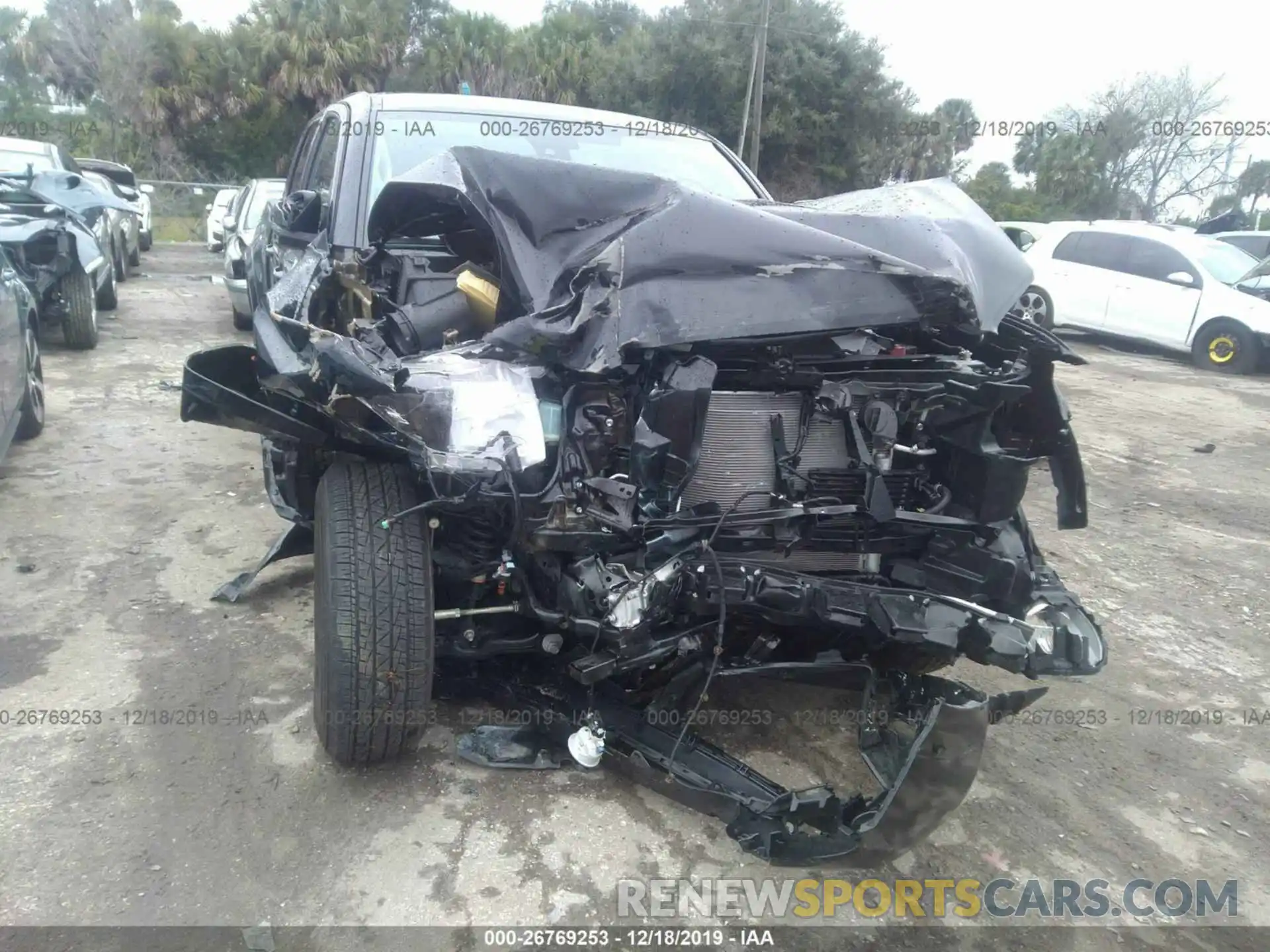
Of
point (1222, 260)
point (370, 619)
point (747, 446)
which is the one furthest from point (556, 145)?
point (1222, 260)

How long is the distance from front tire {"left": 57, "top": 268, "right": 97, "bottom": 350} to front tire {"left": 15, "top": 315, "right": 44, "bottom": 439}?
7.16 feet

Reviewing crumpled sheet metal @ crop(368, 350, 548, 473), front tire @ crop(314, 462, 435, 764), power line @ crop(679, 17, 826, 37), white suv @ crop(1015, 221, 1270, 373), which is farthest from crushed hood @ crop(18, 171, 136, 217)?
power line @ crop(679, 17, 826, 37)

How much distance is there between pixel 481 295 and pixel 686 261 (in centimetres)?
73

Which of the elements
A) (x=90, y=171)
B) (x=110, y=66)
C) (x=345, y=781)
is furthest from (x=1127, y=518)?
(x=110, y=66)

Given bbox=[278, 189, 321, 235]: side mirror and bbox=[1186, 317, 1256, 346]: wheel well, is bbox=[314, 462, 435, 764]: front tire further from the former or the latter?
bbox=[1186, 317, 1256, 346]: wheel well

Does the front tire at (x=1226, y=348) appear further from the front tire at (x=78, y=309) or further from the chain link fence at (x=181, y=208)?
the chain link fence at (x=181, y=208)

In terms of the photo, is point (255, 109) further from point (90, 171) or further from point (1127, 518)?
point (1127, 518)

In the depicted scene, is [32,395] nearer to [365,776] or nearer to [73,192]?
[73,192]

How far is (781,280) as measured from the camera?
99.8 inches

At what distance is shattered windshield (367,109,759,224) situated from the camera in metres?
3.88

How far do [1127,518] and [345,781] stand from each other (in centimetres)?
487

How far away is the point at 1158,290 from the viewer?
11953 millimetres

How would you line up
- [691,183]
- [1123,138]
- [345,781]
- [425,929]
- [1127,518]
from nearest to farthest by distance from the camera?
[425,929]
[345,781]
[691,183]
[1127,518]
[1123,138]

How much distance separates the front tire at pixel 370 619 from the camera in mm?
2594
